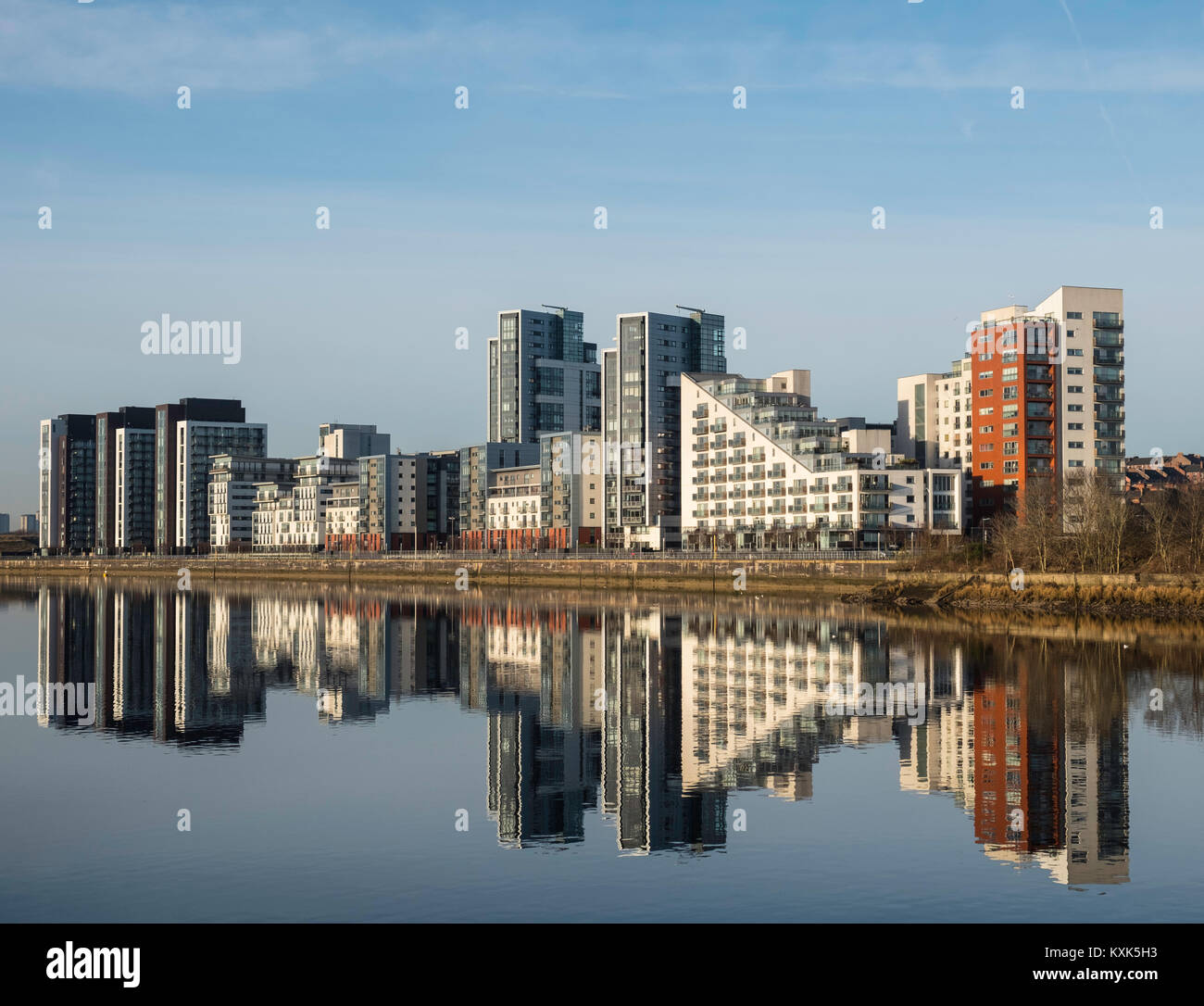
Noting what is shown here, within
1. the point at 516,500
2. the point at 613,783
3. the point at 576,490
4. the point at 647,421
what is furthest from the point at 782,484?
the point at 613,783

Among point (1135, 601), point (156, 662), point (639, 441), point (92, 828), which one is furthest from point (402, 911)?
point (639, 441)

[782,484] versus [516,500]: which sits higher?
[782,484]

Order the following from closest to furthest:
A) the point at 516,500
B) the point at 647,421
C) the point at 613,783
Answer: the point at 613,783, the point at 647,421, the point at 516,500

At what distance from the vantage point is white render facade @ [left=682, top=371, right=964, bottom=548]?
13175 centimetres

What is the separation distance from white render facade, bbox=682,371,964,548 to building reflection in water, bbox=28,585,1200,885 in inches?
1778

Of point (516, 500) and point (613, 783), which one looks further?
point (516, 500)

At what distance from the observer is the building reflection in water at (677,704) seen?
91.6 feet

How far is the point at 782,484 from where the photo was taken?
5610 inches

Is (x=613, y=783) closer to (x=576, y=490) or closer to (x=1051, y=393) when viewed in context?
(x=1051, y=393)

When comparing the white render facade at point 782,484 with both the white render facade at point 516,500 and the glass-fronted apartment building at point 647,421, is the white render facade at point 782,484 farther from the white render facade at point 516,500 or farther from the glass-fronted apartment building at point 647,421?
the white render facade at point 516,500

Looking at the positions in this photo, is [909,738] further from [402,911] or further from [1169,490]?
[1169,490]

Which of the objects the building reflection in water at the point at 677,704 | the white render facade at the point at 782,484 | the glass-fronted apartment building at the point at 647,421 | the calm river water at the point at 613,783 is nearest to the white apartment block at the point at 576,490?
the glass-fronted apartment building at the point at 647,421

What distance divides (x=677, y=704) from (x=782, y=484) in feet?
326

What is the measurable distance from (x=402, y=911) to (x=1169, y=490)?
338 ft
